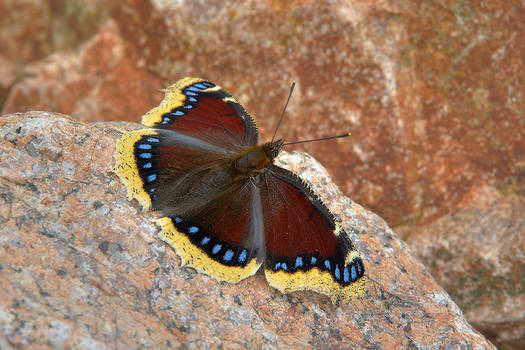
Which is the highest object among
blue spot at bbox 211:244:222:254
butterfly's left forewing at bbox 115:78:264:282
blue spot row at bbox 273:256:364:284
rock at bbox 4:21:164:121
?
butterfly's left forewing at bbox 115:78:264:282

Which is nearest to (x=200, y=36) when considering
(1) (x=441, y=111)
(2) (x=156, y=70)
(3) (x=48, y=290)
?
(2) (x=156, y=70)

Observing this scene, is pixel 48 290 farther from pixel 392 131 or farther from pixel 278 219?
pixel 392 131

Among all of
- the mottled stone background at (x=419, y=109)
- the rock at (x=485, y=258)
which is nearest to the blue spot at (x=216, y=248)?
the mottled stone background at (x=419, y=109)

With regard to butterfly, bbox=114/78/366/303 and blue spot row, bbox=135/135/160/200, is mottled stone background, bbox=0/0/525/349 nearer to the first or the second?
Result: butterfly, bbox=114/78/366/303

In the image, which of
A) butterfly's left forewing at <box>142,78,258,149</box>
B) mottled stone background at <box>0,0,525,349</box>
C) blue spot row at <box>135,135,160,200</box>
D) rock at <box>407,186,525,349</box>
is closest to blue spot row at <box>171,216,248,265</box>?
blue spot row at <box>135,135,160,200</box>

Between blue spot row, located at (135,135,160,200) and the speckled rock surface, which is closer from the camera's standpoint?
blue spot row, located at (135,135,160,200)

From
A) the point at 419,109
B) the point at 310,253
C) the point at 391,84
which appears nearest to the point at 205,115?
the point at 310,253

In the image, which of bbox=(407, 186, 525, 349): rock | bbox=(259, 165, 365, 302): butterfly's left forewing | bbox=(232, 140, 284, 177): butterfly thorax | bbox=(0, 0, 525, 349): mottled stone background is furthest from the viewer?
bbox=(0, 0, 525, 349): mottled stone background

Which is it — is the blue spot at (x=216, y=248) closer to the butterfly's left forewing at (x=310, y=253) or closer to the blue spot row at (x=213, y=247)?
the blue spot row at (x=213, y=247)
